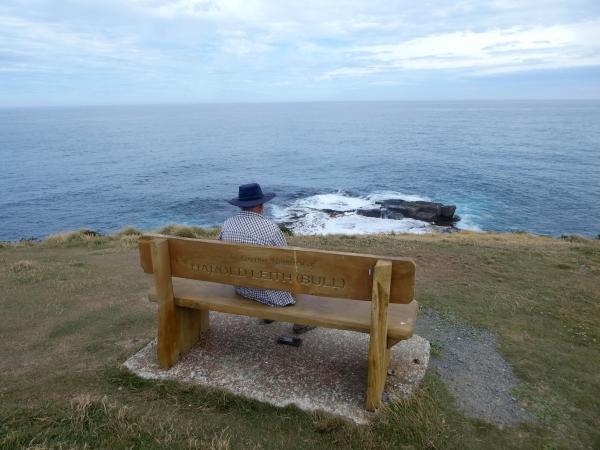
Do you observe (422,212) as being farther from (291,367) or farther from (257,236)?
(257,236)

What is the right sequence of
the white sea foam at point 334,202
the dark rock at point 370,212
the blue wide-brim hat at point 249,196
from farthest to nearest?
the white sea foam at point 334,202 < the dark rock at point 370,212 < the blue wide-brim hat at point 249,196

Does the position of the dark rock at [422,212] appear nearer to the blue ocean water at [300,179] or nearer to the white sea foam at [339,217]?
the white sea foam at [339,217]

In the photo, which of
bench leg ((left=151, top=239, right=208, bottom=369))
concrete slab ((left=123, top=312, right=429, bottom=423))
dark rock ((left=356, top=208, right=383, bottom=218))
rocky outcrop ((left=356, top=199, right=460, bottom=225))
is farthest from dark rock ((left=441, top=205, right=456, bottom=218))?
bench leg ((left=151, top=239, right=208, bottom=369))

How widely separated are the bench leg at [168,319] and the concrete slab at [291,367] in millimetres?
128

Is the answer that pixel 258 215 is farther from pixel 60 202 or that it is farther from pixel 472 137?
pixel 472 137

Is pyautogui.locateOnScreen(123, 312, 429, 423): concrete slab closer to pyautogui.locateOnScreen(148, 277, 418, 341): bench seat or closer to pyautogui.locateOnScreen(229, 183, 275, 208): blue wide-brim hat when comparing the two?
pyautogui.locateOnScreen(148, 277, 418, 341): bench seat

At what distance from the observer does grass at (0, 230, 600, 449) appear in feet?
12.4

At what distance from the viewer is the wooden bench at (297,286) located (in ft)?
12.3

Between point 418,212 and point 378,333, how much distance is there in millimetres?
28935

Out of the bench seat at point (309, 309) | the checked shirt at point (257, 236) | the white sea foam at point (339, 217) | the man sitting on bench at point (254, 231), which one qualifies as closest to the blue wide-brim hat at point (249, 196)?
the man sitting on bench at point (254, 231)

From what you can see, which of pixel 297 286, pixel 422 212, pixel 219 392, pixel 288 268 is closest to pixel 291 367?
pixel 219 392

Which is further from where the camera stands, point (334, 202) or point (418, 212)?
point (334, 202)

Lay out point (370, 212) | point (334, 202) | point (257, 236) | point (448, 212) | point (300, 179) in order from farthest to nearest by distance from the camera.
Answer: point (300, 179) < point (334, 202) < point (370, 212) < point (448, 212) < point (257, 236)

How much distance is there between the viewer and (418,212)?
31797mm
